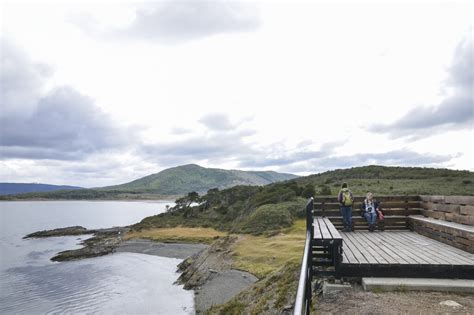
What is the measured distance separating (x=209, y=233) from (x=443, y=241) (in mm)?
42752

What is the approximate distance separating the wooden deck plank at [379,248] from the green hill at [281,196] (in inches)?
892

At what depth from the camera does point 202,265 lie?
1079 inches

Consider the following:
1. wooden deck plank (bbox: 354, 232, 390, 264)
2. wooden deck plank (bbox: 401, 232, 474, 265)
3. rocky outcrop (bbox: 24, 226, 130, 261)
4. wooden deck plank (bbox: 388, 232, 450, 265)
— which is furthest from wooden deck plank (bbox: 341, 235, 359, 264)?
rocky outcrop (bbox: 24, 226, 130, 261)

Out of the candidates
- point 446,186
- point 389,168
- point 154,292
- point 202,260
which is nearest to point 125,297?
point 154,292

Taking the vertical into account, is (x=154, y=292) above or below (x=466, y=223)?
below

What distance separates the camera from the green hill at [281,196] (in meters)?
35.8

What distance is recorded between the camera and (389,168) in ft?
245

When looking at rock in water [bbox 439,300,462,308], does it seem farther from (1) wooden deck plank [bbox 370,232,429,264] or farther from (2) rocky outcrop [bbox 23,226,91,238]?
(2) rocky outcrop [bbox 23,226,91,238]

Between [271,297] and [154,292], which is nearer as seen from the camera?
[271,297]

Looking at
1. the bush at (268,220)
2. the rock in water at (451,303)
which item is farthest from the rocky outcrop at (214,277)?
the rock in water at (451,303)

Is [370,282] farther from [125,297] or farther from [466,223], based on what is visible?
[125,297]

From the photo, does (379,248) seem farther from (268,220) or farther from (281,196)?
(281,196)

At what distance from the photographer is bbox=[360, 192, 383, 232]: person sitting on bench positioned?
35.8 ft

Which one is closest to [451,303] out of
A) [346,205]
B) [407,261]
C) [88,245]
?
[407,261]
